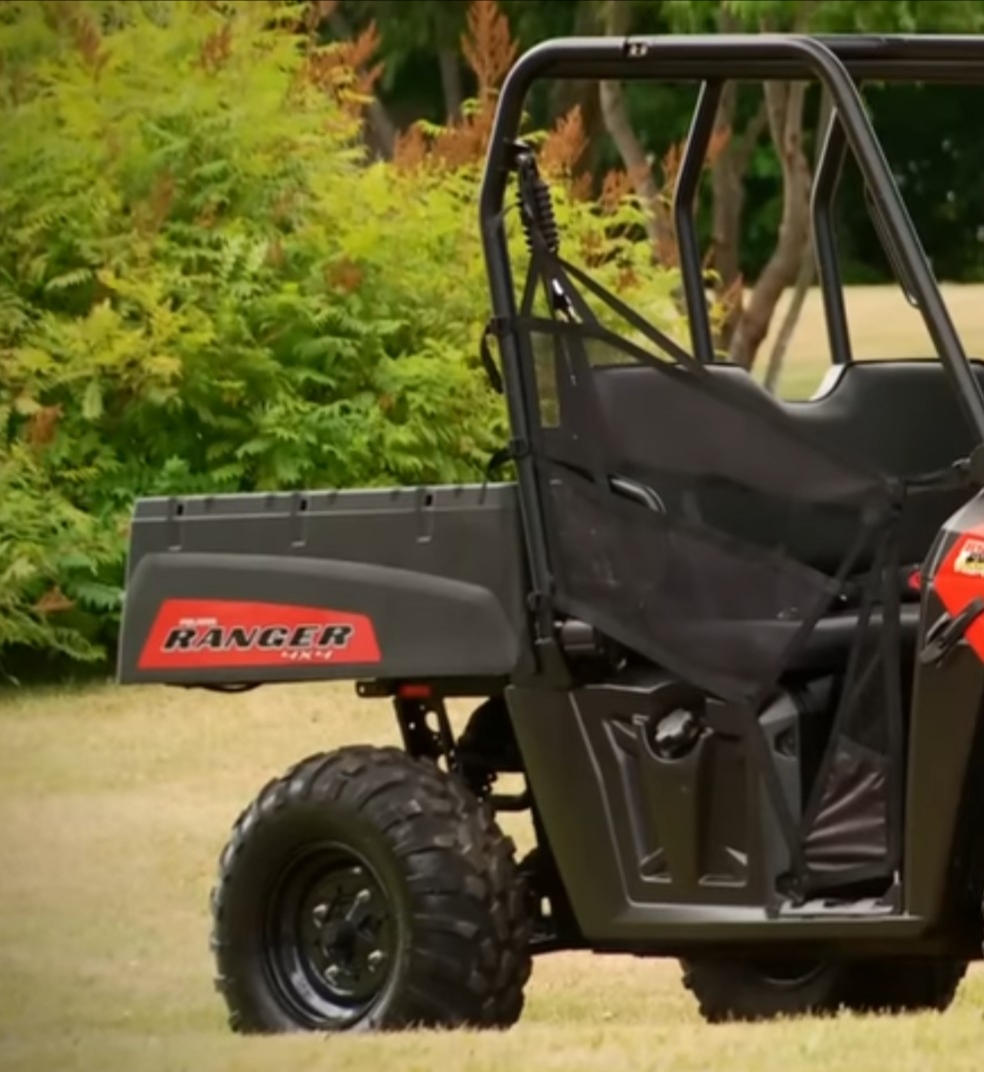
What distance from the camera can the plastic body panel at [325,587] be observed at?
23.8ft

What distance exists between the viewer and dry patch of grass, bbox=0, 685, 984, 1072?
6422mm

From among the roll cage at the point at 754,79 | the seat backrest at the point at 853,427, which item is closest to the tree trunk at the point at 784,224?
the seat backrest at the point at 853,427

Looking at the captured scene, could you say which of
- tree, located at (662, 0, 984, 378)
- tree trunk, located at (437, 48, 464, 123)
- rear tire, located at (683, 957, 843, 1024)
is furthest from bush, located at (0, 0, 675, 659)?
tree trunk, located at (437, 48, 464, 123)

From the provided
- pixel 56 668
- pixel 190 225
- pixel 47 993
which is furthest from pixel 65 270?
pixel 47 993

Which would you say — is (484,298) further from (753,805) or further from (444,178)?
(753,805)

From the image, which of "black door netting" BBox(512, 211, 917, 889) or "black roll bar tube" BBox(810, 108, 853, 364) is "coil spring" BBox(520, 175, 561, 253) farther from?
"black roll bar tube" BBox(810, 108, 853, 364)

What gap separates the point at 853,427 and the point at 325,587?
118 cm

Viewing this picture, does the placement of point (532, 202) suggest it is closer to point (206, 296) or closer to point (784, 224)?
point (206, 296)

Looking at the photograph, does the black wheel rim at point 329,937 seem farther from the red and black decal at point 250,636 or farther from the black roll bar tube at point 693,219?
the black roll bar tube at point 693,219

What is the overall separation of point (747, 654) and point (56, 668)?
990 cm

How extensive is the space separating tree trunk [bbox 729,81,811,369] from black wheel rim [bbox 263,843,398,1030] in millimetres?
16558

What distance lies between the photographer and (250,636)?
24.7 feet

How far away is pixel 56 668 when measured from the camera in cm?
1672

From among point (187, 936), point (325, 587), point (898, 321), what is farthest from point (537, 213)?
point (187, 936)
